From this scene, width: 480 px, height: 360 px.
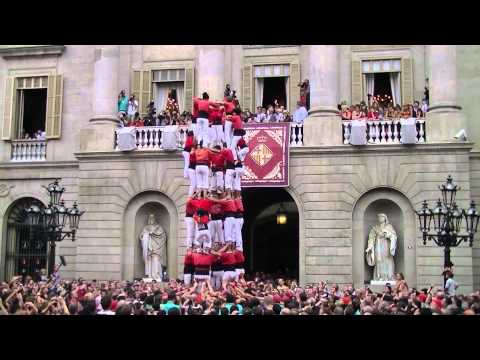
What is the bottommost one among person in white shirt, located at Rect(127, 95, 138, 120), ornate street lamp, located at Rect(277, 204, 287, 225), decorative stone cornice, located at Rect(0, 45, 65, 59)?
ornate street lamp, located at Rect(277, 204, 287, 225)

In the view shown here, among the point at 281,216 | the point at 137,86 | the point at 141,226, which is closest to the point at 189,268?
the point at 141,226

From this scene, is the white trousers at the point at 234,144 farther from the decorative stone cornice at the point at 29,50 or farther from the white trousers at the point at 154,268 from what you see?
the decorative stone cornice at the point at 29,50

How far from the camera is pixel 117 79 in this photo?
3344cm

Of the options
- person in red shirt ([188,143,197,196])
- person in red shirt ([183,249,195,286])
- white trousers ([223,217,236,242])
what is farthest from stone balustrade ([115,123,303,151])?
person in red shirt ([183,249,195,286])

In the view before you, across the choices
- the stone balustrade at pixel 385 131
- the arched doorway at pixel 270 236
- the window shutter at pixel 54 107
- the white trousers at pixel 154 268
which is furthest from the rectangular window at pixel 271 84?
the window shutter at pixel 54 107

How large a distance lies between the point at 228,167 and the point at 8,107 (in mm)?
17507

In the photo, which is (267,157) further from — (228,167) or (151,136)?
(228,167)

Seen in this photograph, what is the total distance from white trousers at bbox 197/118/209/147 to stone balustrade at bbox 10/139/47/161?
15385mm

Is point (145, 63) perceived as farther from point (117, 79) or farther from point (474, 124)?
point (474, 124)

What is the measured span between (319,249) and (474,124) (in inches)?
318

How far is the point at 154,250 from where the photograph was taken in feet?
103

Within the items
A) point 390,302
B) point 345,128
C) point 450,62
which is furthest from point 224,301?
point 450,62

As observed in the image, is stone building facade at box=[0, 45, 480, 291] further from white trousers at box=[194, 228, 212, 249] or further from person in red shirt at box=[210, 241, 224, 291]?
white trousers at box=[194, 228, 212, 249]

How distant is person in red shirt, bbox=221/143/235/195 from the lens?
21.5 m
